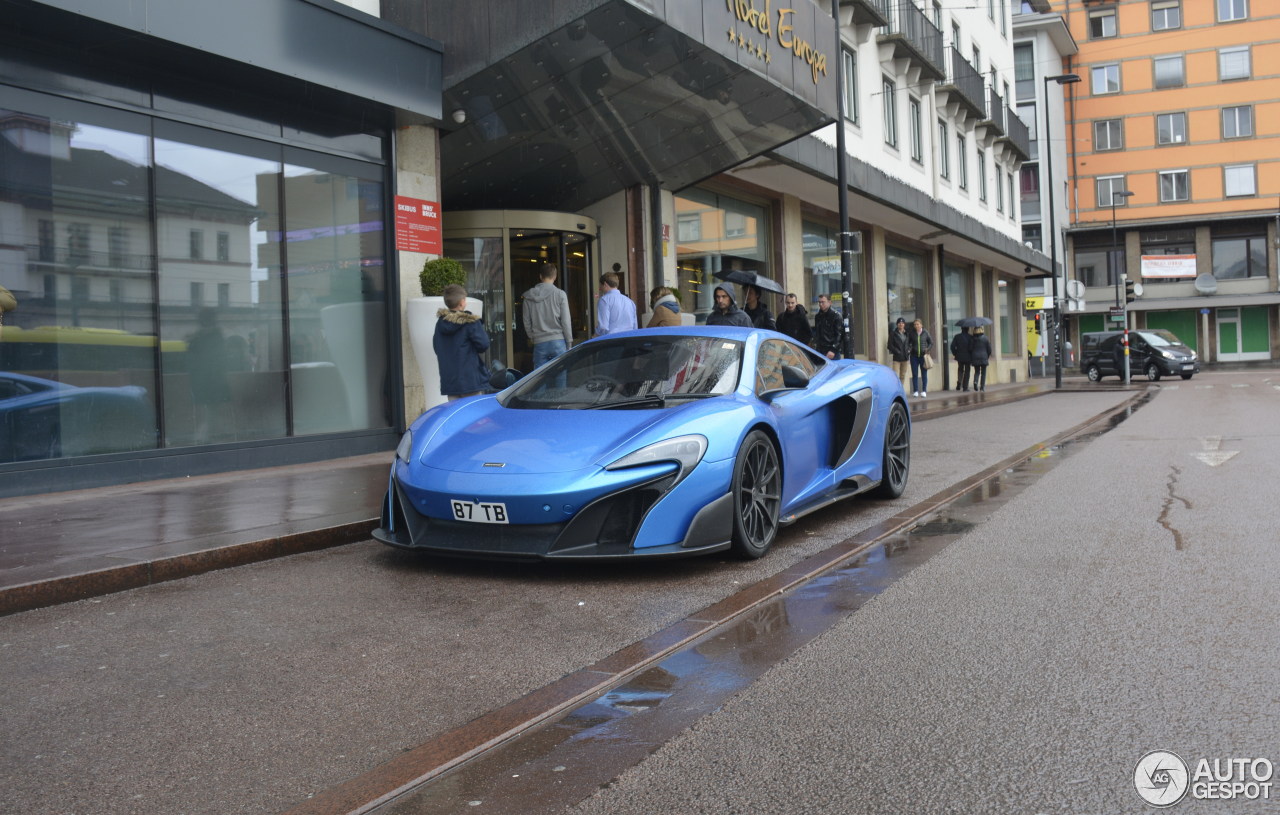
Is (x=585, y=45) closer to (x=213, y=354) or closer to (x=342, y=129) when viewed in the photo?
(x=342, y=129)

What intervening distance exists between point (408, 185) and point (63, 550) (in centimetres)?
743

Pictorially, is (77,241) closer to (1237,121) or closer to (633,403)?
(633,403)

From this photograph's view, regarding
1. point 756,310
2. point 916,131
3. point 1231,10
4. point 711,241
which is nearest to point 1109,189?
point 1231,10

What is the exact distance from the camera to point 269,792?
2914 mm

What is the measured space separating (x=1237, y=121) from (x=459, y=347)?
57.6 m

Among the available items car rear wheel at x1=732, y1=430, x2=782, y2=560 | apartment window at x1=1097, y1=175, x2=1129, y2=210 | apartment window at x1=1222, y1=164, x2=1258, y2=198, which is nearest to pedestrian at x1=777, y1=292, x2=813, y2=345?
car rear wheel at x1=732, y1=430, x2=782, y2=560

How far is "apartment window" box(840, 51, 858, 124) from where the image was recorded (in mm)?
24641

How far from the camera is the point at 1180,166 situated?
5750 centimetres

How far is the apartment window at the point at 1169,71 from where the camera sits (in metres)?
57.6

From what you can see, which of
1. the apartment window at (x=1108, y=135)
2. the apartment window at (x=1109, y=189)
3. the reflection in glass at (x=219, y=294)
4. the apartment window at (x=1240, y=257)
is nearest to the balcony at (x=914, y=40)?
the reflection in glass at (x=219, y=294)

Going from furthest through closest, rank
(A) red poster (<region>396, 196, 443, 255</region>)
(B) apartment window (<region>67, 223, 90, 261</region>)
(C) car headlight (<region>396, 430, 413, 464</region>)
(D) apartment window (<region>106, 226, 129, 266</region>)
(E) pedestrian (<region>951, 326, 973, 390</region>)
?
(E) pedestrian (<region>951, 326, 973, 390</region>)
(A) red poster (<region>396, 196, 443, 255</region>)
(D) apartment window (<region>106, 226, 129, 266</region>)
(B) apartment window (<region>67, 223, 90, 261</region>)
(C) car headlight (<region>396, 430, 413, 464</region>)

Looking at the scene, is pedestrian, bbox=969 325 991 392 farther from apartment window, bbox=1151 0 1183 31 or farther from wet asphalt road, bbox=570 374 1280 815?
apartment window, bbox=1151 0 1183 31

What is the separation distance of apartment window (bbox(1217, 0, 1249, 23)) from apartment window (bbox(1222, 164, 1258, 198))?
24.7 ft

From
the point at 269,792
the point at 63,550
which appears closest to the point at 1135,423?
the point at 63,550
